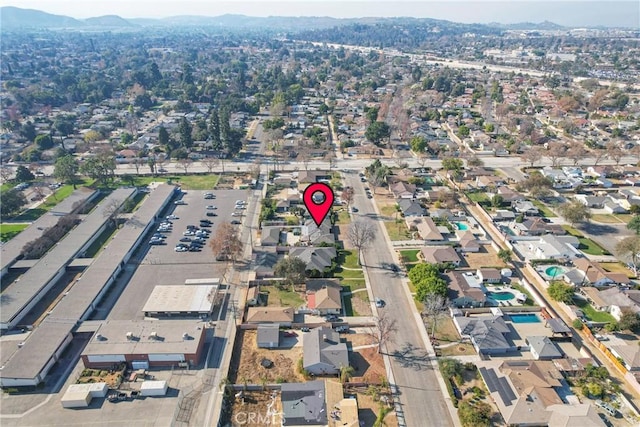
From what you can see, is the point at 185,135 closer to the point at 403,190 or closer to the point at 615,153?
the point at 403,190

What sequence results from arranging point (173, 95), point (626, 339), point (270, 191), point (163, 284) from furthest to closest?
point (173, 95), point (270, 191), point (163, 284), point (626, 339)

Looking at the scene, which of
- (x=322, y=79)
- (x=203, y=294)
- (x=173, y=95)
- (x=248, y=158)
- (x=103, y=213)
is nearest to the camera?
(x=203, y=294)

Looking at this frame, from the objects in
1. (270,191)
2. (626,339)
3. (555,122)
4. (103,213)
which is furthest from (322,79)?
(626,339)

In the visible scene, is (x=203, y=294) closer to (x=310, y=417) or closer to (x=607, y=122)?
(x=310, y=417)

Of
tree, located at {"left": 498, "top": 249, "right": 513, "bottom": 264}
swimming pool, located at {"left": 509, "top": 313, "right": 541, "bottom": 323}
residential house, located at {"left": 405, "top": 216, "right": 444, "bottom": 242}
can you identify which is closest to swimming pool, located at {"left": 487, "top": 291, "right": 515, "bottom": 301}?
swimming pool, located at {"left": 509, "top": 313, "right": 541, "bottom": 323}

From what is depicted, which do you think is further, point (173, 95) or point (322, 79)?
point (322, 79)

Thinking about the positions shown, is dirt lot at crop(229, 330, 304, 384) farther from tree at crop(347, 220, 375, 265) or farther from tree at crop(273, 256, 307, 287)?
tree at crop(347, 220, 375, 265)
